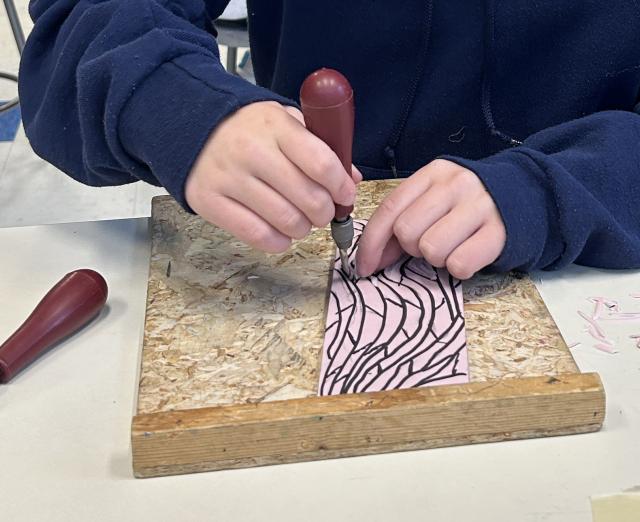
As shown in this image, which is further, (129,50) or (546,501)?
(129,50)

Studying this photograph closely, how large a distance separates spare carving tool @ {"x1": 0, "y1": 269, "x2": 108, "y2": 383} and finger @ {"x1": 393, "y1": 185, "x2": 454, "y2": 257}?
23 centimetres

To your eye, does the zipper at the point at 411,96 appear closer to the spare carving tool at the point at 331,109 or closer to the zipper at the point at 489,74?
the zipper at the point at 489,74

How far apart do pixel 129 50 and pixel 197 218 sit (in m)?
0.16

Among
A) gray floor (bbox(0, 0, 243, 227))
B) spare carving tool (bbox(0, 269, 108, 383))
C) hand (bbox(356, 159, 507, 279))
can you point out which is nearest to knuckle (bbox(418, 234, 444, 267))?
hand (bbox(356, 159, 507, 279))

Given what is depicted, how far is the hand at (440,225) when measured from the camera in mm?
612

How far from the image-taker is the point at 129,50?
2.12 ft

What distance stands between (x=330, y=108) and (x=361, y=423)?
19 cm

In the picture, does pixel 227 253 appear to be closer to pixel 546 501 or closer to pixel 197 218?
pixel 197 218

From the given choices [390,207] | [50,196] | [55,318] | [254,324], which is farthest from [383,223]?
[50,196]

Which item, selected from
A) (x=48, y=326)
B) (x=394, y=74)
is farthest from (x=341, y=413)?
(x=394, y=74)

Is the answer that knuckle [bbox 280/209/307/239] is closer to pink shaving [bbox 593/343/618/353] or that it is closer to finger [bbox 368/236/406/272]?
finger [bbox 368/236/406/272]

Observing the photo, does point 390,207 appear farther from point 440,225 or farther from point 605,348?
point 605,348

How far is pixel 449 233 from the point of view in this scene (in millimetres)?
612

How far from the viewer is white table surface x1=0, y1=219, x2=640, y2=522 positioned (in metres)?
0.48
